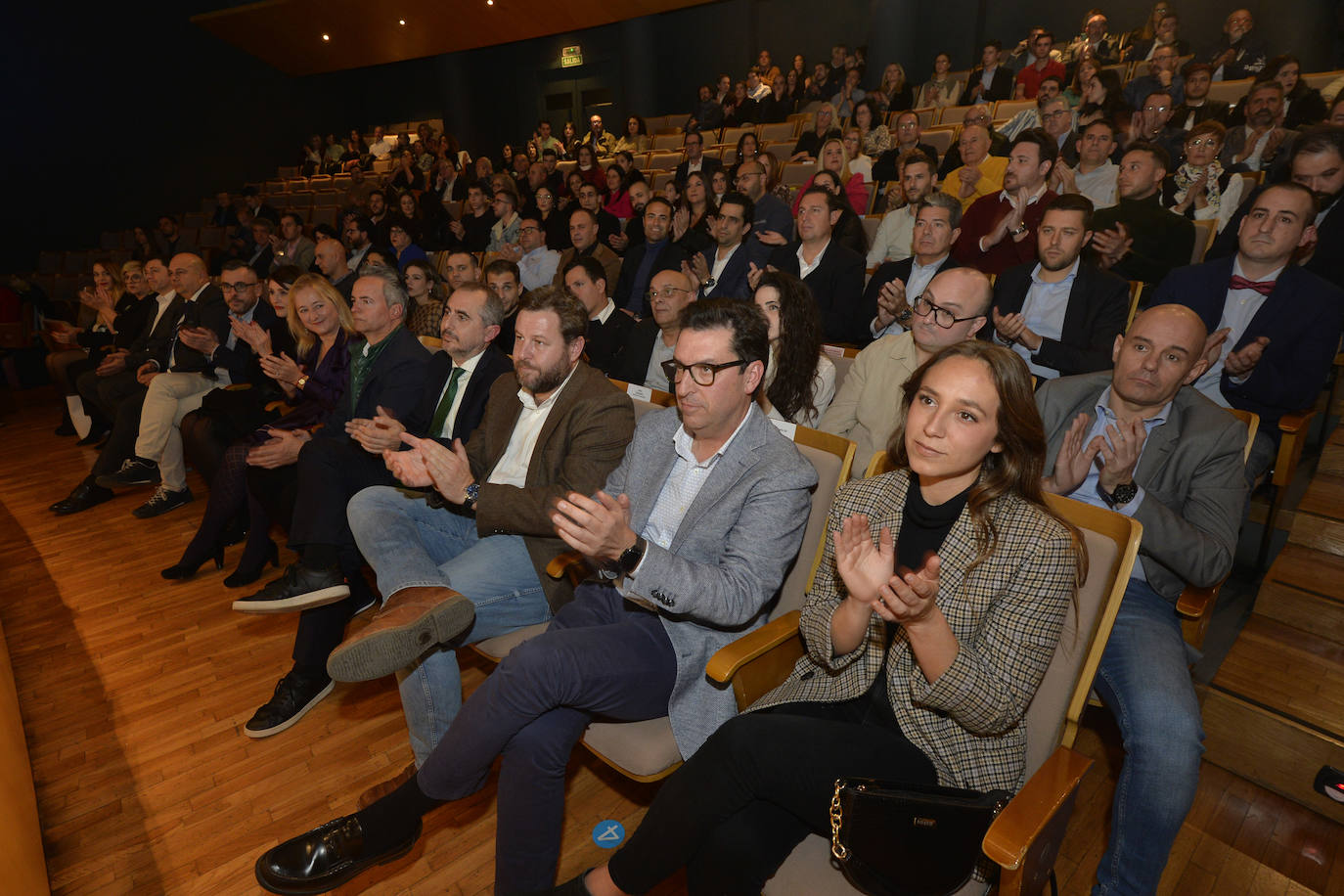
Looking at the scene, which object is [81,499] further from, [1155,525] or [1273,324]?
[1273,324]

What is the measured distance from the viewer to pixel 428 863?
162cm

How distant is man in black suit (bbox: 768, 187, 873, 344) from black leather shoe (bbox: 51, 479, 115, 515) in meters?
Result: 3.92

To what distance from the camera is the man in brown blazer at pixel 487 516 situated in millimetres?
1570

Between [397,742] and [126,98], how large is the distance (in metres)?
13.8

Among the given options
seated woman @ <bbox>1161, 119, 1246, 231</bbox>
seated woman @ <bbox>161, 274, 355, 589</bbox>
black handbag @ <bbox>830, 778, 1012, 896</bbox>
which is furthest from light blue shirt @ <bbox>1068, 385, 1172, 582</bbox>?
seated woman @ <bbox>161, 274, 355, 589</bbox>

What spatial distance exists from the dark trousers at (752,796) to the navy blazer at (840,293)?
244cm

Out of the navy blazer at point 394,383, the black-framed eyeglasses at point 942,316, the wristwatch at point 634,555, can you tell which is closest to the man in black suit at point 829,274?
the black-framed eyeglasses at point 942,316

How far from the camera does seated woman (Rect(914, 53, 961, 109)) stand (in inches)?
278

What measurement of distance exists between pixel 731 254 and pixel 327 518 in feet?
8.44

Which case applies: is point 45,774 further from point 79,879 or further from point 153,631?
point 153,631

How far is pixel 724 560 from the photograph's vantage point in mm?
1447

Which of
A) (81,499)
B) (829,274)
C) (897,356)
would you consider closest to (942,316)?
(897,356)

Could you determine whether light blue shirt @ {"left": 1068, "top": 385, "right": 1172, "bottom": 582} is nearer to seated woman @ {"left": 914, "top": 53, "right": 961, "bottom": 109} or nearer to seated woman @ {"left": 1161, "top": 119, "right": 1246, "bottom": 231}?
seated woman @ {"left": 1161, "top": 119, "right": 1246, "bottom": 231}

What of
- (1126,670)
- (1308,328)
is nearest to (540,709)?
(1126,670)
